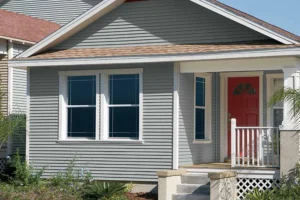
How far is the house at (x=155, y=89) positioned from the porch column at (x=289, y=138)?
0.16 ft

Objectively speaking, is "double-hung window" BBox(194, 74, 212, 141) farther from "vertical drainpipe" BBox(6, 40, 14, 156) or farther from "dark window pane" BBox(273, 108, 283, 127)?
"vertical drainpipe" BBox(6, 40, 14, 156)

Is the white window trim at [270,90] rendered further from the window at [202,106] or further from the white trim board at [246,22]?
the white trim board at [246,22]

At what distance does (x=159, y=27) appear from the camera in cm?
1914

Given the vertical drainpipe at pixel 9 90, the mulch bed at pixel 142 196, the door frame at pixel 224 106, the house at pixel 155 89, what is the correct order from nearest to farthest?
the house at pixel 155 89 < the mulch bed at pixel 142 196 < the door frame at pixel 224 106 < the vertical drainpipe at pixel 9 90

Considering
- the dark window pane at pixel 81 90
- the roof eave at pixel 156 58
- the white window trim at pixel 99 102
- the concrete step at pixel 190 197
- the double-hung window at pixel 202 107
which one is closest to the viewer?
the roof eave at pixel 156 58

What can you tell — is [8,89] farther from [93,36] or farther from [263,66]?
[263,66]

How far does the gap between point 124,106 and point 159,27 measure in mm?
2300

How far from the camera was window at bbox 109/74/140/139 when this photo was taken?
754 inches

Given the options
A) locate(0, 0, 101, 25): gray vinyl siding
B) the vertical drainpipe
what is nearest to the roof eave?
the vertical drainpipe

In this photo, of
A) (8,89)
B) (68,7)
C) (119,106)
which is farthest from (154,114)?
(68,7)

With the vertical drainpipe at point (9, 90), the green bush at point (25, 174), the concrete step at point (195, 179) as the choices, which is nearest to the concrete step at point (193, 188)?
the concrete step at point (195, 179)

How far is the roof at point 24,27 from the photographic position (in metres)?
23.9

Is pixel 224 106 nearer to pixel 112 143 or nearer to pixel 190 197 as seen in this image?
pixel 112 143

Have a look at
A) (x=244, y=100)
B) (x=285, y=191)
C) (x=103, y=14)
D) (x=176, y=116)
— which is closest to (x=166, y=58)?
(x=176, y=116)
